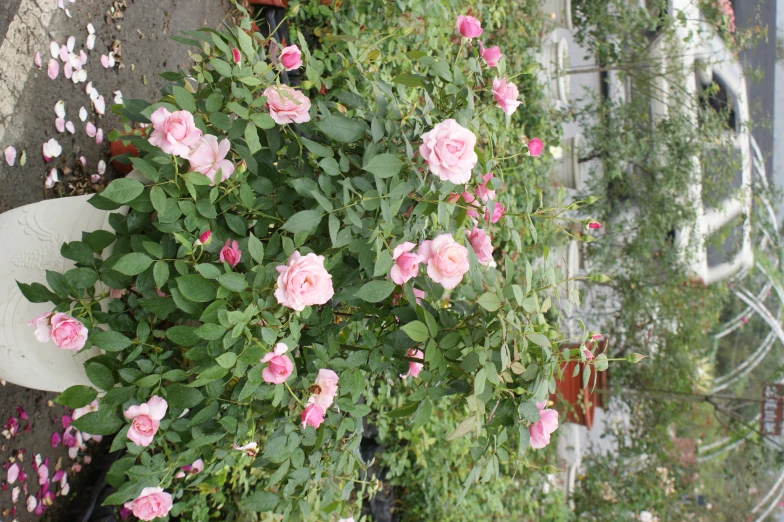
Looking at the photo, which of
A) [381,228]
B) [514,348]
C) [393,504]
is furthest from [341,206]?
[393,504]

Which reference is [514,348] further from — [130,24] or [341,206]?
[130,24]

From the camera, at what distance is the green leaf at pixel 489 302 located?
3.13ft

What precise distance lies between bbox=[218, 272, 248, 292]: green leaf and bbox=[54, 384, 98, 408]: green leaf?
28 centimetres

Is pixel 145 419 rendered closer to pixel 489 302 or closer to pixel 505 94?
pixel 489 302

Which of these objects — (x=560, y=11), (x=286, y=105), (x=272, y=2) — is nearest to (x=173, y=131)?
(x=286, y=105)

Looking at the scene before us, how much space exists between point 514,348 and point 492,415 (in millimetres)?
139

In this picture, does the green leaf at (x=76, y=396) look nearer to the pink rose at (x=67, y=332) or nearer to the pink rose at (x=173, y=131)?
the pink rose at (x=67, y=332)

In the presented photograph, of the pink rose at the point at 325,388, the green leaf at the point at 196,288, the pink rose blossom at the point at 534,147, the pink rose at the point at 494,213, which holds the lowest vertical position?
the pink rose at the point at 325,388

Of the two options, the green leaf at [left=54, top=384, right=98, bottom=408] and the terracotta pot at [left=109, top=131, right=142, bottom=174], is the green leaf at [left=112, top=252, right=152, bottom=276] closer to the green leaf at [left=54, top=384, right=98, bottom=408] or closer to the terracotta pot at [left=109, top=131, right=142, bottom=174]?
the green leaf at [left=54, top=384, right=98, bottom=408]

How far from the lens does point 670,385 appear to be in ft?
12.2

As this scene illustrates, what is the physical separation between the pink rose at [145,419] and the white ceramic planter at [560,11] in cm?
372

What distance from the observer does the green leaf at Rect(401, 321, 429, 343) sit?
911 millimetres

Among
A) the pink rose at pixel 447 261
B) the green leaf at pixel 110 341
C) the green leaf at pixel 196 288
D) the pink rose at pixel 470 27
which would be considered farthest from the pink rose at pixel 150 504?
the pink rose at pixel 470 27

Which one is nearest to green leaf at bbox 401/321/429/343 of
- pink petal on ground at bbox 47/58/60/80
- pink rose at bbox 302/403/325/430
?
pink rose at bbox 302/403/325/430
